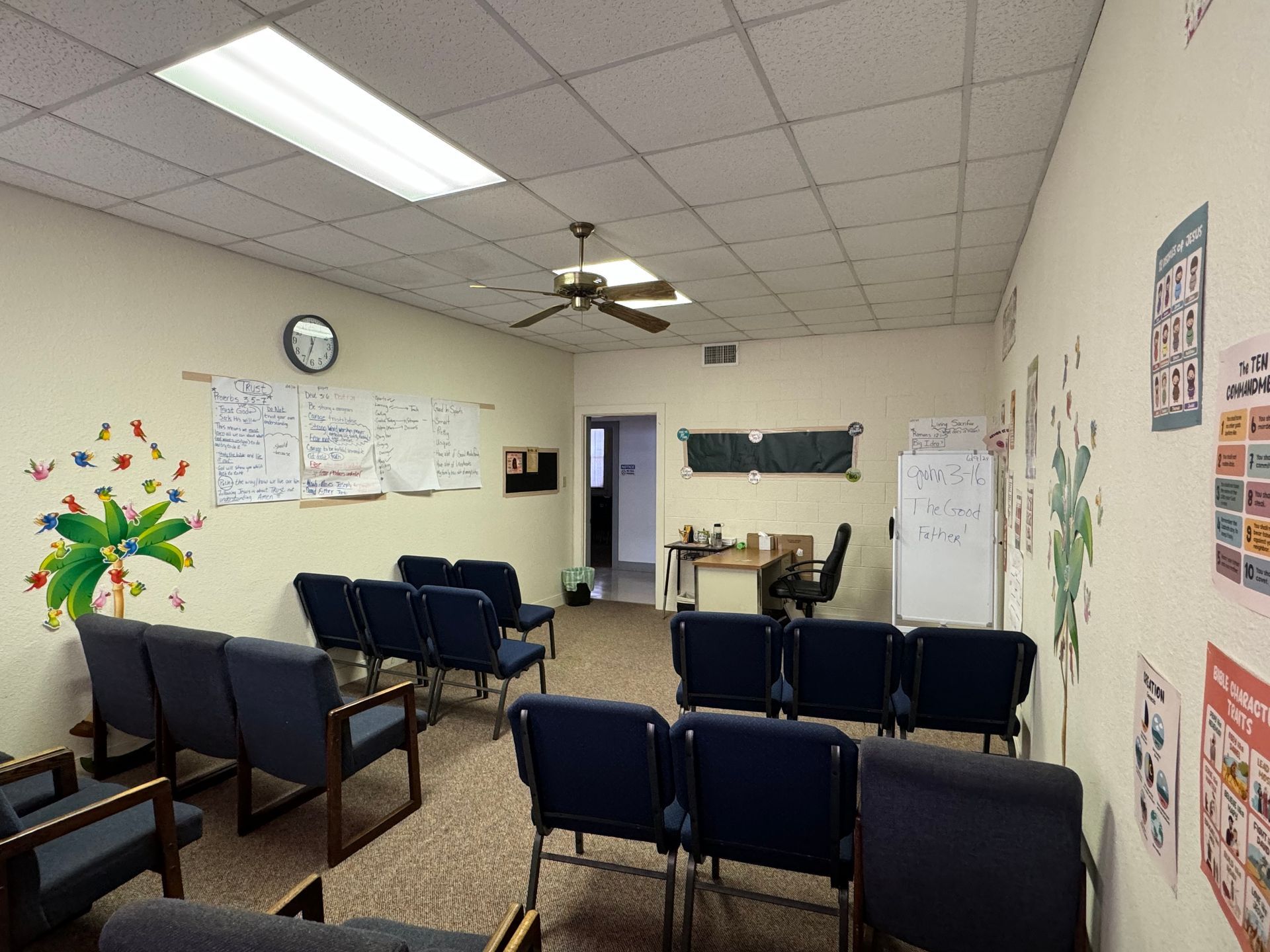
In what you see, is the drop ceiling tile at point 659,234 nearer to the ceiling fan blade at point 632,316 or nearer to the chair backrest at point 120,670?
the ceiling fan blade at point 632,316

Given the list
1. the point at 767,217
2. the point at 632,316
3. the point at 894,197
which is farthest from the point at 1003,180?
the point at 632,316

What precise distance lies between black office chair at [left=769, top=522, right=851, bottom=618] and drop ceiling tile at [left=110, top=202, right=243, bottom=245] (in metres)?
4.48

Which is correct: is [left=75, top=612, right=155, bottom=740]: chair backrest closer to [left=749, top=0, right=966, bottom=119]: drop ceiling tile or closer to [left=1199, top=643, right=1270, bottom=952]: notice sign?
[left=749, top=0, right=966, bottom=119]: drop ceiling tile

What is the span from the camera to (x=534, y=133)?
89.3 inches

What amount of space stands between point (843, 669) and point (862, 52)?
7.63 ft

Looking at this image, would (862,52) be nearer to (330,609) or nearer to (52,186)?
(52,186)

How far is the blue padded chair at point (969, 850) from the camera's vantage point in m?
1.37

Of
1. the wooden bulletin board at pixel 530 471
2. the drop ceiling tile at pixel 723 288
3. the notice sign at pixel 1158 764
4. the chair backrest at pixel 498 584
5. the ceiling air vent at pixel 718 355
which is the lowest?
the chair backrest at pixel 498 584

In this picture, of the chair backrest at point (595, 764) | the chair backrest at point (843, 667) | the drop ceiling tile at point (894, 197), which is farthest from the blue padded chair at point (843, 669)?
the drop ceiling tile at point (894, 197)

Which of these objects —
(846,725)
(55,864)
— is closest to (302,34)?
(55,864)

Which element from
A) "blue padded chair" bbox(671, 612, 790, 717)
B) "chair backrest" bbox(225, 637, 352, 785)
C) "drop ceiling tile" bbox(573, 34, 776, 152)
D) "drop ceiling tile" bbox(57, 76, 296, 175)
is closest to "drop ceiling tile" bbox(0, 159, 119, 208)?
"drop ceiling tile" bbox(57, 76, 296, 175)

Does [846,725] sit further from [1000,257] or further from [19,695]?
[19,695]

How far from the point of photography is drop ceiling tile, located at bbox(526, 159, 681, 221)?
2578 millimetres

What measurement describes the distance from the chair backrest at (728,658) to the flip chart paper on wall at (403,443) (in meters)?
2.67
